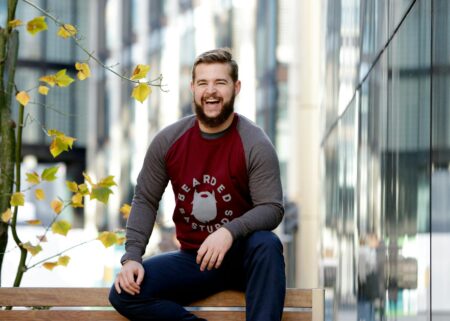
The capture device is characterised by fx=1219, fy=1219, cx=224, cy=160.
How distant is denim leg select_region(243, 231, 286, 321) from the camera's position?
13.6ft

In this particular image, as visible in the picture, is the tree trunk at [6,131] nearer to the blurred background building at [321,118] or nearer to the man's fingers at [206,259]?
the blurred background building at [321,118]

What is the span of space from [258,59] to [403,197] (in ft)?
77.7

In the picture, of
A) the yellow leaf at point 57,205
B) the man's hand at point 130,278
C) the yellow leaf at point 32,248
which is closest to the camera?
the man's hand at point 130,278

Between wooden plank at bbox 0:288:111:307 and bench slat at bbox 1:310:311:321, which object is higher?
wooden plank at bbox 0:288:111:307

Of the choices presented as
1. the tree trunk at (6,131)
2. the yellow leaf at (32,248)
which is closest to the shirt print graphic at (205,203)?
the yellow leaf at (32,248)

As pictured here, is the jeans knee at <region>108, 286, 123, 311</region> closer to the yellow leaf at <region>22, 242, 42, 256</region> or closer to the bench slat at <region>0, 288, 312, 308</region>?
the bench slat at <region>0, 288, 312, 308</region>

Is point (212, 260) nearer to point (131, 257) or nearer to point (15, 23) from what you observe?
point (131, 257)

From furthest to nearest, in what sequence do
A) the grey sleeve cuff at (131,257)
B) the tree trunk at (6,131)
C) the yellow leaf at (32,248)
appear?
the tree trunk at (6,131) → the yellow leaf at (32,248) → the grey sleeve cuff at (131,257)

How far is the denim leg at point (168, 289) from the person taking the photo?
4406 millimetres

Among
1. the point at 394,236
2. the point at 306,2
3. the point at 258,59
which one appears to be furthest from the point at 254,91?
the point at 394,236

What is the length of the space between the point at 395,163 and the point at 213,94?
1.48m

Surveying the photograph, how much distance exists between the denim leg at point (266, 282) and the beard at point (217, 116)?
1.73 feet

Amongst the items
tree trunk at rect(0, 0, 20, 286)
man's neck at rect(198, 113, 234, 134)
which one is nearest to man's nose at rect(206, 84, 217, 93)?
man's neck at rect(198, 113, 234, 134)

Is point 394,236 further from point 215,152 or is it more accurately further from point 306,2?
point 306,2
